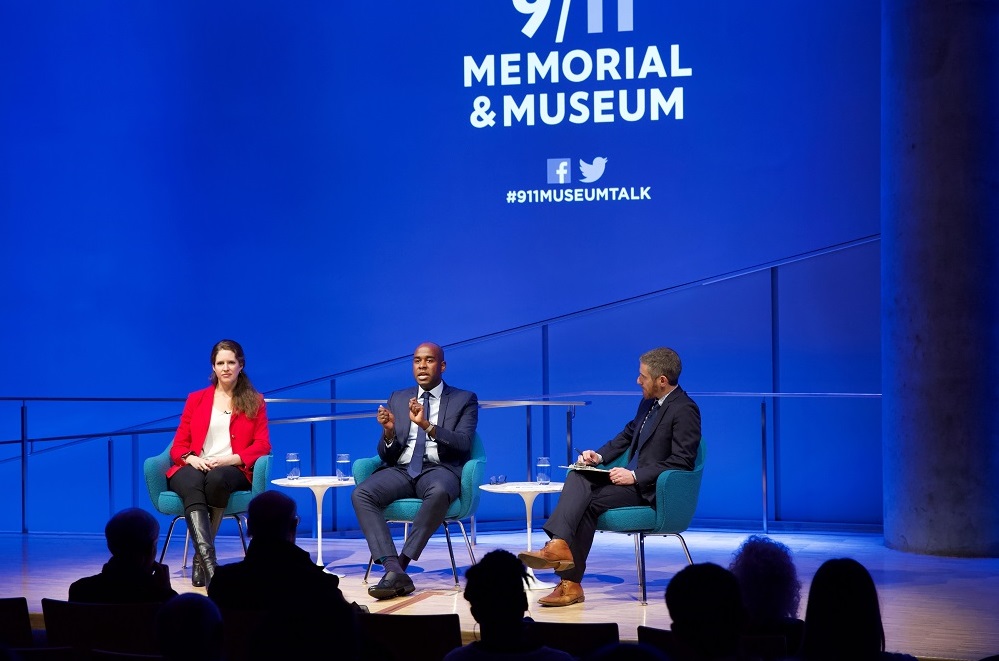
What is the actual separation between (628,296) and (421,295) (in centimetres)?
146

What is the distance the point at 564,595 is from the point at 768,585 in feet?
6.89

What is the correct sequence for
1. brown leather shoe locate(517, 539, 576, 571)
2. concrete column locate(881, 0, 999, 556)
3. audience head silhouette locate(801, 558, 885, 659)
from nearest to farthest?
audience head silhouette locate(801, 558, 885, 659)
brown leather shoe locate(517, 539, 576, 571)
concrete column locate(881, 0, 999, 556)

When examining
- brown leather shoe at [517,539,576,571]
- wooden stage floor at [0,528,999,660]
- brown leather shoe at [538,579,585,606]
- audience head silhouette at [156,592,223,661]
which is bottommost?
wooden stage floor at [0,528,999,660]

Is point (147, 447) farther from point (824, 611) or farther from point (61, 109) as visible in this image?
point (824, 611)

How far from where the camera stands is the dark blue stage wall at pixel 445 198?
7.39 metres

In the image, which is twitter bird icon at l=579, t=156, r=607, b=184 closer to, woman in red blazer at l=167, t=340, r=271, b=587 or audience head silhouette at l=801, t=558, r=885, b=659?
woman in red blazer at l=167, t=340, r=271, b=587

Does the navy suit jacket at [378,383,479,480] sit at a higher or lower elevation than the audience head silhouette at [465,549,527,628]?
higher

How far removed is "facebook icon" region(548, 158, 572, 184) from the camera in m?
7.66

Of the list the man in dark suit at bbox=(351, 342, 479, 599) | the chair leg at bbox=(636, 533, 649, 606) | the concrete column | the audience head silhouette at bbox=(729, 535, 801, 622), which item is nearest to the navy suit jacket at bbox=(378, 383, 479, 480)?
Answer: the man in dark suit at bbox=(351, 342, 479, 599)

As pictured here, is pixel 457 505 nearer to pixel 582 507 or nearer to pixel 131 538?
pixel 582 507

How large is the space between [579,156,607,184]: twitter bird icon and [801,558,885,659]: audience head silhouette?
561cm

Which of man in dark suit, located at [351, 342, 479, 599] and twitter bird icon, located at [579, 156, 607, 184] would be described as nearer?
man in dark suit, located at [351, 342, 479, 599]

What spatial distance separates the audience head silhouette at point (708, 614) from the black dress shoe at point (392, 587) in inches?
117

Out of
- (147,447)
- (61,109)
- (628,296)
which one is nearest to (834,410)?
(628,296)
